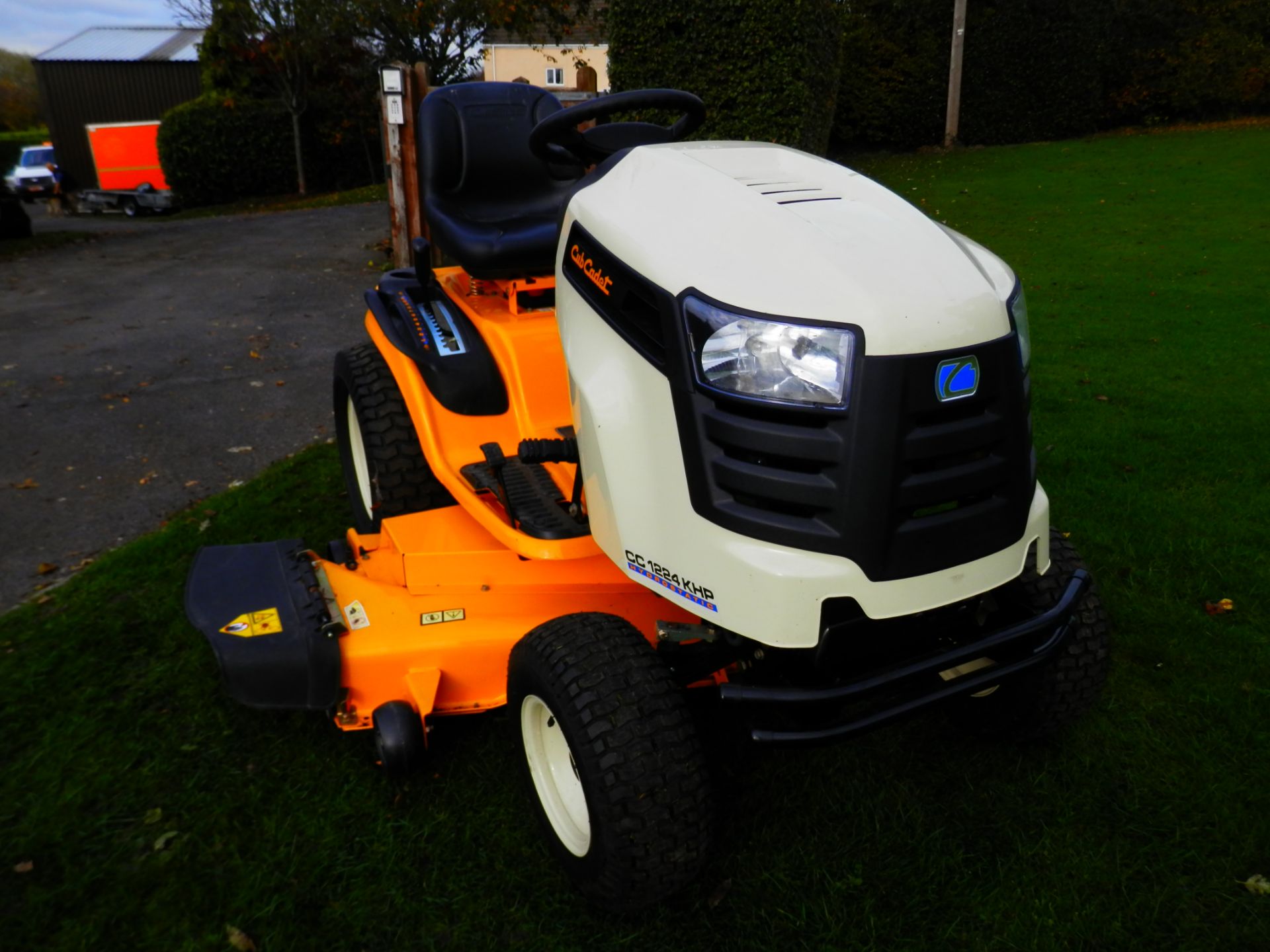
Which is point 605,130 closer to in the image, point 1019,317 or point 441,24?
point 1019,317

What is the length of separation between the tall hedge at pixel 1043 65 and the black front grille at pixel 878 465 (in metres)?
18.2

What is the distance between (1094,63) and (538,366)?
64.6ft

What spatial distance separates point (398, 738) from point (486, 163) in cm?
203

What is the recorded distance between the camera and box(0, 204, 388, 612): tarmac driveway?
4047 mm

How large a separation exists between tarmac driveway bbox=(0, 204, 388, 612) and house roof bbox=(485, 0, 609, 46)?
1097cm

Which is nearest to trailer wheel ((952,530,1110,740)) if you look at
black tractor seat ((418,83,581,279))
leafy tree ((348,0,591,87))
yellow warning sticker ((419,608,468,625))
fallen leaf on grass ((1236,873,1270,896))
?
fallen leaf on grass ((1236,873,1270,896))

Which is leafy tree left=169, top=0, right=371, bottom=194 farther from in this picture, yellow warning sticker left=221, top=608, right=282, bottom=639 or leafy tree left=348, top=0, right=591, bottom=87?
yellow warning sticker left=221, top=608, right=282, bottom=639

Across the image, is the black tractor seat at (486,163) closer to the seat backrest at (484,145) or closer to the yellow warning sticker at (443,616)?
the seat backrest at (484,145)

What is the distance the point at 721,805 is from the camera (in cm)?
232

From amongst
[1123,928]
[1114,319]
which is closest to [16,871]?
[1123,928]

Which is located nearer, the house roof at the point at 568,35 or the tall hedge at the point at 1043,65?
the tall hedge at the point at 1043,65

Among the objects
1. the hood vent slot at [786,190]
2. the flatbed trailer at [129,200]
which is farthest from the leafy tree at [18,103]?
the hood vent slot at [786,190]

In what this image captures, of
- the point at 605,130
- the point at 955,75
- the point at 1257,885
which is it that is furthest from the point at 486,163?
the point at 955,75

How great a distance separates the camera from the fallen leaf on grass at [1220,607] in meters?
3.11
